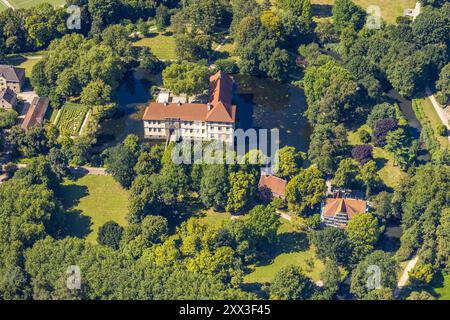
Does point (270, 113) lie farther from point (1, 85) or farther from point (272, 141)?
point (1, 85)

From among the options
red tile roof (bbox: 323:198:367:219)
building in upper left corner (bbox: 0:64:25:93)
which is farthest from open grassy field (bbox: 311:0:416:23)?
building in upper left corner (bbox: 0:64:25:93)

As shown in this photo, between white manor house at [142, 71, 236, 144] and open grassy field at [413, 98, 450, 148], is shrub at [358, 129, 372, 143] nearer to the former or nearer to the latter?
open grassy field at [413, 98, 450, 148]

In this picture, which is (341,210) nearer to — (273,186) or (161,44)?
(273,186)

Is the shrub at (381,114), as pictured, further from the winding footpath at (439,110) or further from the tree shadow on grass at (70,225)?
the tree shadow on grass at (70,225)

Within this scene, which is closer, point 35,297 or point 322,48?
point 35,297

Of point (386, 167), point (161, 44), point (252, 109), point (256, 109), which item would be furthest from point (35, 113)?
point (386, 167)

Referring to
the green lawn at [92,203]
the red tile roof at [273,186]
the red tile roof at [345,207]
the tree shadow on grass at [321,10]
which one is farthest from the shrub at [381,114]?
the green lawn at [92,203]
